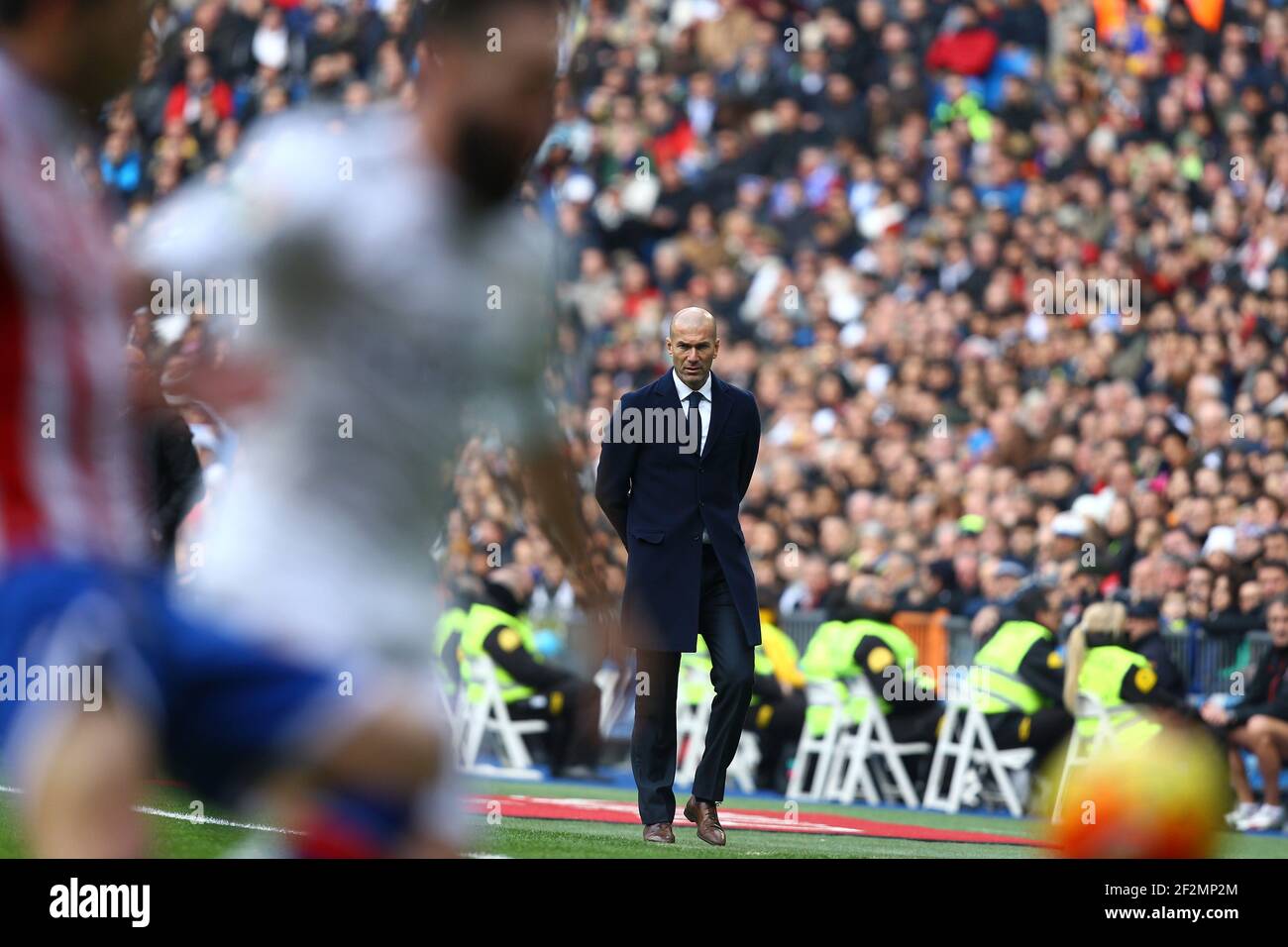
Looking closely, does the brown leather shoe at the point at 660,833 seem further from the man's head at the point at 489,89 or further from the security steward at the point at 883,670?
the man's head at the point at 489,89

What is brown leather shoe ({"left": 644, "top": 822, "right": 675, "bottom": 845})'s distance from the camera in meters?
7.30

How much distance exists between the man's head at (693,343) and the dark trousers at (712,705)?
0.60 meters

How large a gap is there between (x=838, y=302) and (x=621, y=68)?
299cm

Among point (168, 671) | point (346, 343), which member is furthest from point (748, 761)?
point (168, 671)

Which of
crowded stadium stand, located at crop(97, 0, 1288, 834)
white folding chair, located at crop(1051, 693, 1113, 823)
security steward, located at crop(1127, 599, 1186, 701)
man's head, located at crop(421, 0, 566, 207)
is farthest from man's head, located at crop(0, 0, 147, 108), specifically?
security steward, located at crop(1127, 599, 1186, 701)

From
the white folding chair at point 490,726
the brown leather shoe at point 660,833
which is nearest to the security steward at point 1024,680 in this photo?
the white folding chair at point 490,726

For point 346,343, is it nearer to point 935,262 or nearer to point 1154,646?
point 1154,646

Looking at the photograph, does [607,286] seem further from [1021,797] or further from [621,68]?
[1021,797]

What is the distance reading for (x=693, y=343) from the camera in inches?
285

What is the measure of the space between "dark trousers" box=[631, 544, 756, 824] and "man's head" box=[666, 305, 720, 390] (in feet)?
1.96

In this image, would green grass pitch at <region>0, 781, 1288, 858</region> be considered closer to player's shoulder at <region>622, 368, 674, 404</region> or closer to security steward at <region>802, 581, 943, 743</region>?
security steward at <region>802, 581, 943, 743</region>

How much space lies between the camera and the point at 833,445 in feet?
43.4

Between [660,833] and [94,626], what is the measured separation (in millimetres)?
4484
